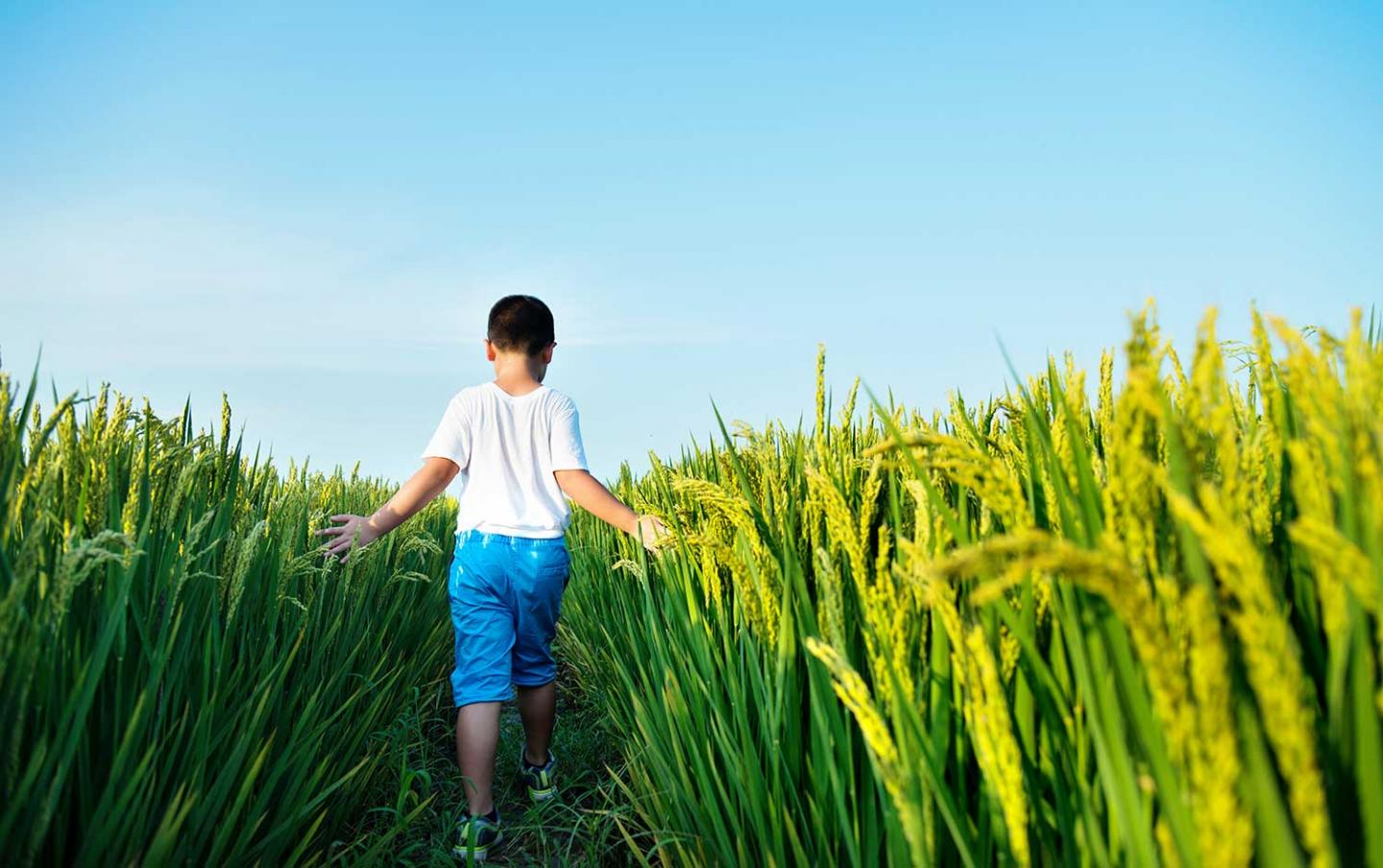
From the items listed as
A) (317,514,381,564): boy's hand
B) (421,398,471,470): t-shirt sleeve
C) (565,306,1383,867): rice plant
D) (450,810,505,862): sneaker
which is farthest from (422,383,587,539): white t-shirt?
(565,306,1383,867): rice plant

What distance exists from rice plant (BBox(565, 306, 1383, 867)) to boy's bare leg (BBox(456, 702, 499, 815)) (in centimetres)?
144

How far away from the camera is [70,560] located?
128 centimetres

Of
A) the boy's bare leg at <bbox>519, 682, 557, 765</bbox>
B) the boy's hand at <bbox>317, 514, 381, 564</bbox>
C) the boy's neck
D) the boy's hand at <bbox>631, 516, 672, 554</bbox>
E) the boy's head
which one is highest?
the boy's head

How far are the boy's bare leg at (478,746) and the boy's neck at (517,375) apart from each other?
139 cm

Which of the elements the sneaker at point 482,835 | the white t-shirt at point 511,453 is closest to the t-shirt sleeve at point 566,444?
the white t-shirt at point 511,453

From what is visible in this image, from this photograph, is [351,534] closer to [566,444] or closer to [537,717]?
[566,444]

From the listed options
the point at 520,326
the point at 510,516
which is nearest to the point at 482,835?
the point at 510,516

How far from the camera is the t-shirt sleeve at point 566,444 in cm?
371

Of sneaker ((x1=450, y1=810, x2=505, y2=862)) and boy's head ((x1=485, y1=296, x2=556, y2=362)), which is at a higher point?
boy's head ((x1=485, y1=296, x2=556, y2=362))

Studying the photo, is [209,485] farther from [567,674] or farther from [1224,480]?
[567,674]

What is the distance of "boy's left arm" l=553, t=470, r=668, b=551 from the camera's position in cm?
308

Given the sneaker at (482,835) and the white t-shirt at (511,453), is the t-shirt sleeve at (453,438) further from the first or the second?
the sneaker at (482,835)

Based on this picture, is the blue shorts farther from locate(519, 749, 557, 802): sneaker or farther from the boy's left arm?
locate(519, 749, 557, 802): sneaker

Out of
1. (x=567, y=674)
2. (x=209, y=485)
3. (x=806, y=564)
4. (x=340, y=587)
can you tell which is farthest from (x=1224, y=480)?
(x=567, y=674)
